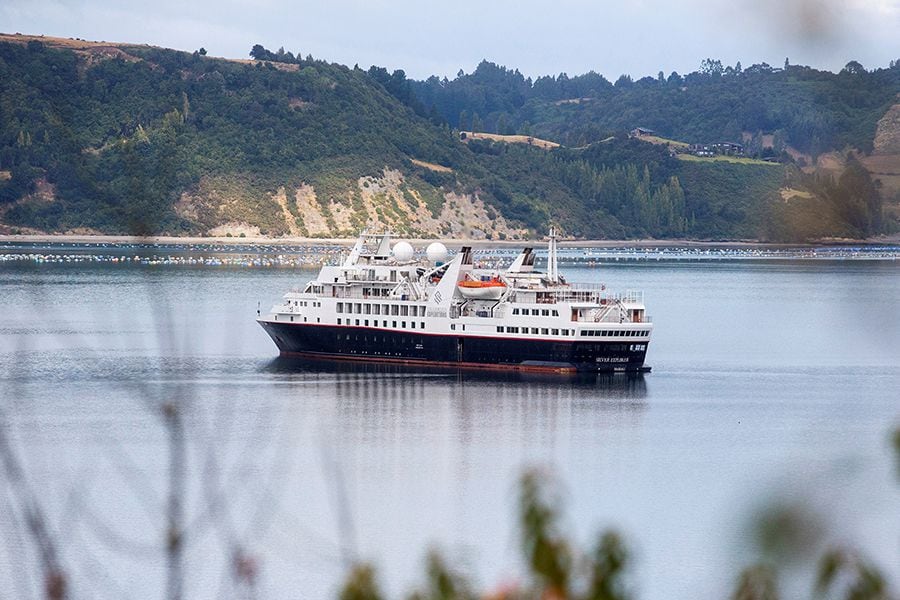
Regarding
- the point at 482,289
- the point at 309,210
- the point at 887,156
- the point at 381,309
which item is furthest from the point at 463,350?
the point at 309,210

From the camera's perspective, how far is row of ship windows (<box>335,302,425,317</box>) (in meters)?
57.2

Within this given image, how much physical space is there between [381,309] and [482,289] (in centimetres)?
458

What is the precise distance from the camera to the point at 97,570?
87.4ft

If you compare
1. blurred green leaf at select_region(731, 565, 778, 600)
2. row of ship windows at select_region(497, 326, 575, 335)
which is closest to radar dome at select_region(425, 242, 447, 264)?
row of ship windows at select_region(497, 326, 575, 335)

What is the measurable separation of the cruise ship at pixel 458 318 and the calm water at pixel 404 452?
1536 millimetres

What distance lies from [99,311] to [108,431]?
1740 inches

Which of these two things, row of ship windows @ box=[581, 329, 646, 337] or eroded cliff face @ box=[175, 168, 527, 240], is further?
eroded cliff face @ box=[175, 168, 527, 240]

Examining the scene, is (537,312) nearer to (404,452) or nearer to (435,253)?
(435,253)

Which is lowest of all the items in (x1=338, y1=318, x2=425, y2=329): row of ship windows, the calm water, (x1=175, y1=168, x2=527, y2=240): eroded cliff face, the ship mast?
the calm water

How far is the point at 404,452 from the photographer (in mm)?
40344

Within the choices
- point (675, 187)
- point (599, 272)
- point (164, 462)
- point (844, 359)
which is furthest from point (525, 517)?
point (675, 187)

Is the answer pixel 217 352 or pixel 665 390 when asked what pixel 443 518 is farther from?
pixel 217 352

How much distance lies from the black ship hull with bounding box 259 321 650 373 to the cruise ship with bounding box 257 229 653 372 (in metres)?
0.04

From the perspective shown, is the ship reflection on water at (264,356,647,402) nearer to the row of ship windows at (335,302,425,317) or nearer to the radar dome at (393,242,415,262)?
the row of ship windows at (335,302,425,317)
